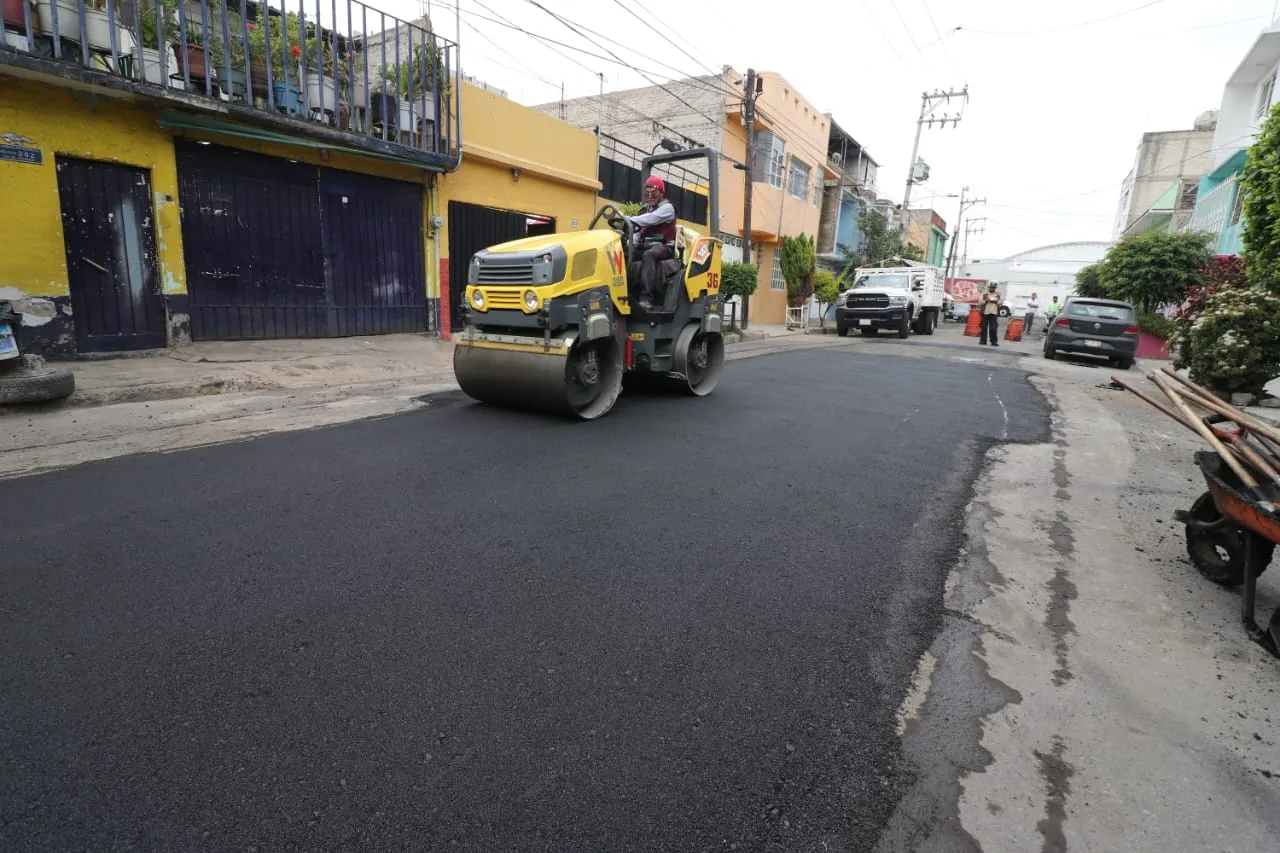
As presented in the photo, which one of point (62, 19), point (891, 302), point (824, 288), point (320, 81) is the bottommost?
point (891, 302)

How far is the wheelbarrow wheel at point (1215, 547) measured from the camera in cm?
340

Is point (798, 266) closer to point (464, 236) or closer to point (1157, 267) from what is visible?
point (1157, 267)

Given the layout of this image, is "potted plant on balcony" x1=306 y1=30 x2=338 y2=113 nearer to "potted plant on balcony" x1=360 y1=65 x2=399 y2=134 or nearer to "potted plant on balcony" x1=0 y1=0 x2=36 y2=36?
"potted plant on balcony" x1=360 y1=65 x2=399 y2=134

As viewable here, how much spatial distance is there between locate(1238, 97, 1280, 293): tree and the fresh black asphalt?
5692 millimetres

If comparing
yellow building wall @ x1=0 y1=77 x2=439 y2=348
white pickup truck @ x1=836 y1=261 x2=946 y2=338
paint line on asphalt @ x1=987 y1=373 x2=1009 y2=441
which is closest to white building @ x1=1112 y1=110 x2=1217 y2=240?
white pickup truck @ x1=836 y1=261 x2=946 y2=338

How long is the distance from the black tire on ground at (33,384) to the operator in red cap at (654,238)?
5.39 m

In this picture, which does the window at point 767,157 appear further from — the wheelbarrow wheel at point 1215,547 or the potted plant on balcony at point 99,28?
the wheelbarrow wheel at point 1215,547

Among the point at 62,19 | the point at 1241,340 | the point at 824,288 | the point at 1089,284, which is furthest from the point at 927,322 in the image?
the point at 62,19

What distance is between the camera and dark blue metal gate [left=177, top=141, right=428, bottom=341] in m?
9.35

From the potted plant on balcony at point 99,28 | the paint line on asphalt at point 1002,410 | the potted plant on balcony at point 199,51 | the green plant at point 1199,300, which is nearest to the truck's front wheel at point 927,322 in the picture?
the green plant at point 1199,300

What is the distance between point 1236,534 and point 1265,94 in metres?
25.8

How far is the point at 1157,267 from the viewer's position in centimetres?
1883

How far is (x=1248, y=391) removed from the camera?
9125mm

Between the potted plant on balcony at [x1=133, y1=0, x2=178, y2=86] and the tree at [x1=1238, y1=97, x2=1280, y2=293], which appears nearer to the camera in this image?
the tree at [x1=1238, y1=97, x2=1280, y2=293]
